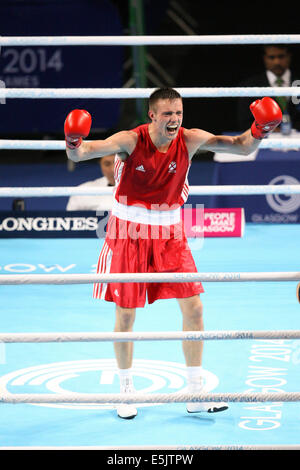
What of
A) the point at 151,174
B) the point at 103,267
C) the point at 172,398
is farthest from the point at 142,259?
the point at 172,398

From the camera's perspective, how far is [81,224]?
703 centimetres

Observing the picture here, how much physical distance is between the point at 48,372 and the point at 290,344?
4.35 feet

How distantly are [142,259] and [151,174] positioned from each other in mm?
382

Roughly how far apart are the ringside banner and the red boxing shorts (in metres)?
3.26

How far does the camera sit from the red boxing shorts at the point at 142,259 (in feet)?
11.7

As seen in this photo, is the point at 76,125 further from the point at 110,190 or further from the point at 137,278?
the point at 110,190

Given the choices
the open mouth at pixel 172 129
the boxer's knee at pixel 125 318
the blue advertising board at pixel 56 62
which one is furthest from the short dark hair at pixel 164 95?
the blue advertising board at pixel 56 62

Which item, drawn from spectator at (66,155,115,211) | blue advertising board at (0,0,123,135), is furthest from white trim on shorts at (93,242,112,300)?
blue advertising board at (0,0,123,135)

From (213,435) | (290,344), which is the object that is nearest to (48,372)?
(213,435)

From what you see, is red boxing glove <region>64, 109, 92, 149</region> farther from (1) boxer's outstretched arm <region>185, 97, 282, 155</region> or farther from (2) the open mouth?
(1) boxer's outstretched arm <region>185, 97, 282, 155</region>

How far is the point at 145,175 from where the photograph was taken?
3498 mm

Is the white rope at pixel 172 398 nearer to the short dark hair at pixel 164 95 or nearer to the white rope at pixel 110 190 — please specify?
the white rope at pixel 110 190

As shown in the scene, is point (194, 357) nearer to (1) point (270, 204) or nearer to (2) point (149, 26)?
(1) point (270, 204)

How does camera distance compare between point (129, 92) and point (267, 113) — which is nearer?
point (267, 113)
